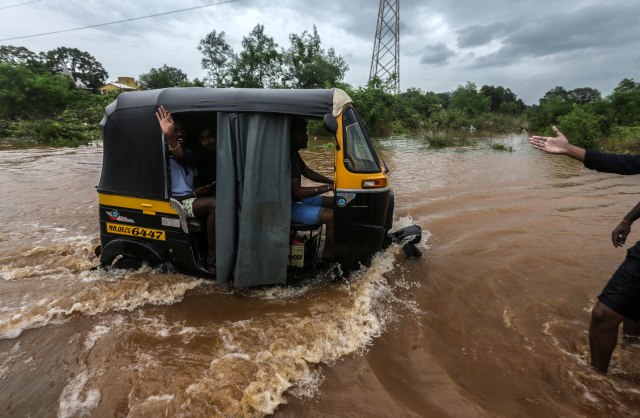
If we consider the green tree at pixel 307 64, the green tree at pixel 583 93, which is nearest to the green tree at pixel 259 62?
the green tree at pixel 307 64

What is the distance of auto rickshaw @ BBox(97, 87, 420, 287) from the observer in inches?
142

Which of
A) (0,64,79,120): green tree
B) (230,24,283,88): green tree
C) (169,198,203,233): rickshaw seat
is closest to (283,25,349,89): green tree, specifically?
(230,24,283,88): green tree

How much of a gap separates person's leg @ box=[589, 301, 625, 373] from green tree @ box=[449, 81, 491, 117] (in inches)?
2138

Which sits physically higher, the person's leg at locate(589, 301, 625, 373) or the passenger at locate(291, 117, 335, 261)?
the passenger at locate(291, 117, 335, 261)

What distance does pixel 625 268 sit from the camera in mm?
2535

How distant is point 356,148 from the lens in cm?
373

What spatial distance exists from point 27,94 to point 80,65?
154 feet

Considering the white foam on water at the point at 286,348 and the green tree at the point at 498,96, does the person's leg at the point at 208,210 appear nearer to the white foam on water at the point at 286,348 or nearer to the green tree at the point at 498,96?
the white foam on water at the point at 286,348

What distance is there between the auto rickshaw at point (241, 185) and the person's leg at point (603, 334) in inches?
79.3

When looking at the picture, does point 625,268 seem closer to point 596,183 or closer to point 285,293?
point 285,293

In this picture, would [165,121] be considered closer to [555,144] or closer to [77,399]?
[77,399]

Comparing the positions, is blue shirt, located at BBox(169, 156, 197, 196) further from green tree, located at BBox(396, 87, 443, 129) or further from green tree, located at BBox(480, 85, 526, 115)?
green tree, located at BBox(480, 85, 526, 115)

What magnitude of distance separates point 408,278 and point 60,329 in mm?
4021

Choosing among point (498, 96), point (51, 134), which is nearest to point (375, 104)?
point (51, 134)
